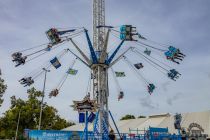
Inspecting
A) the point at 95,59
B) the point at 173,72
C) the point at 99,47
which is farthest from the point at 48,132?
the point at 173,72

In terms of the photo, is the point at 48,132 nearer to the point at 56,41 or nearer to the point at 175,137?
the point at 56,41

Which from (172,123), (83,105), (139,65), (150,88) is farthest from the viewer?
(172,123)

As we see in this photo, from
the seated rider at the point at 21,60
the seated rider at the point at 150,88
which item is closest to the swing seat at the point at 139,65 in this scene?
the seated rider at the point at 150,88

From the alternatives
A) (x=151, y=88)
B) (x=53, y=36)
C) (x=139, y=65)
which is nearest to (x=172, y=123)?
(x=151, y=88)

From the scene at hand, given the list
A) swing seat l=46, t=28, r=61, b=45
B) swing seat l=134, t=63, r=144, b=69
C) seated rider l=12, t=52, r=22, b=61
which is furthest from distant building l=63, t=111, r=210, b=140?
seated rider l=12, t=52, r=22, b=61

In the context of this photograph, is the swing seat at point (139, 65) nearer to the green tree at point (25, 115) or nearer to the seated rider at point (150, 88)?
the seated rider at point (150, 88)

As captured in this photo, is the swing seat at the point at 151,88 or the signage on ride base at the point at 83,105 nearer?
the signage on ride base at the point at 83,105

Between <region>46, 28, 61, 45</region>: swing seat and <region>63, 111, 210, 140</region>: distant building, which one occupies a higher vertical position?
<region>46, 28, 61, 45</region>: swing seat

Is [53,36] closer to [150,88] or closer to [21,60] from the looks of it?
A: [21,60]

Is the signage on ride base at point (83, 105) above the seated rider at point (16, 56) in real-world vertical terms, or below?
below

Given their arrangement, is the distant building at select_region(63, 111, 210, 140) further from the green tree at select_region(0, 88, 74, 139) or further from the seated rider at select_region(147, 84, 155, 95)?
the green tree at select_region(0, 88, 74, 139)

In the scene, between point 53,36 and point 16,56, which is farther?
point 53,36

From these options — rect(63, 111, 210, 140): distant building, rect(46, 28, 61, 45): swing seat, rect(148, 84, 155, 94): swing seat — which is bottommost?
rect(63, 111, 210, 140): distant building

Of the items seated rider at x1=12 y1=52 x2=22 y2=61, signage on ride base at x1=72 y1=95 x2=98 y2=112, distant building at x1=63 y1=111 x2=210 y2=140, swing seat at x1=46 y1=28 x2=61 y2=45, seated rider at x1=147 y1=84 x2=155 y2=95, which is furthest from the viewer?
seated rider at x1=147 y1=84 x2=155 y2=95
